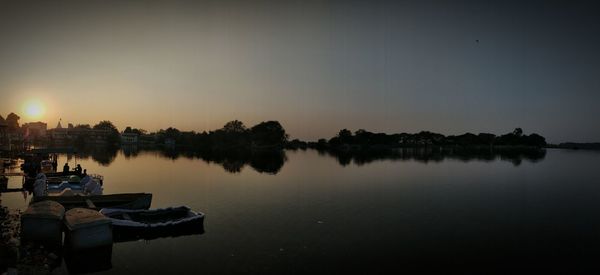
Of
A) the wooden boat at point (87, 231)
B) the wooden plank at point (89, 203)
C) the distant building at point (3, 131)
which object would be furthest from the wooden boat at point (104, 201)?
the distant building at point (3, 131)

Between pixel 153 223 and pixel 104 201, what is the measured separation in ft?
30.1

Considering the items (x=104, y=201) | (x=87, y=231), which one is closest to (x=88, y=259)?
(x=87, y=231)

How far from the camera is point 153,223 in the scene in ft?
80.3

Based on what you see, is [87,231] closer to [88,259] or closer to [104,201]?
[88,259]

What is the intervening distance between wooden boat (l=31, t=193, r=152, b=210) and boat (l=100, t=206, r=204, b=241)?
3.34m

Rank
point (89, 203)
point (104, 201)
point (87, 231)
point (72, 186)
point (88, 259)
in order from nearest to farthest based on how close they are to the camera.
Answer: point (88, 259) < point (87, 231) < point (89, 203) < point (104, 201) < point (72, 186)

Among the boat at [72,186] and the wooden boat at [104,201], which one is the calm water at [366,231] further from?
the wooden boat at [104,201]

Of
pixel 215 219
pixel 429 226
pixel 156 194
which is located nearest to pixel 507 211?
pixel 429 226

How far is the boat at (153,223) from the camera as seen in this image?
23.4m

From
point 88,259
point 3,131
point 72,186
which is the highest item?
point 3,131

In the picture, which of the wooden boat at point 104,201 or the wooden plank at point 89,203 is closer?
the wooden plank at point 89,203

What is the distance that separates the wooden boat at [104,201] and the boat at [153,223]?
132 inches

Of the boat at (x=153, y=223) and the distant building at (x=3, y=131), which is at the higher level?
the distant building at (x=3, y=131)

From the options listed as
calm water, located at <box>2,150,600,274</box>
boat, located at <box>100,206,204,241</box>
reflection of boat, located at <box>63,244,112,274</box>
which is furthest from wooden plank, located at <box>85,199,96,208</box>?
reflection of boat, located at <box>63,244,112,274</box>
